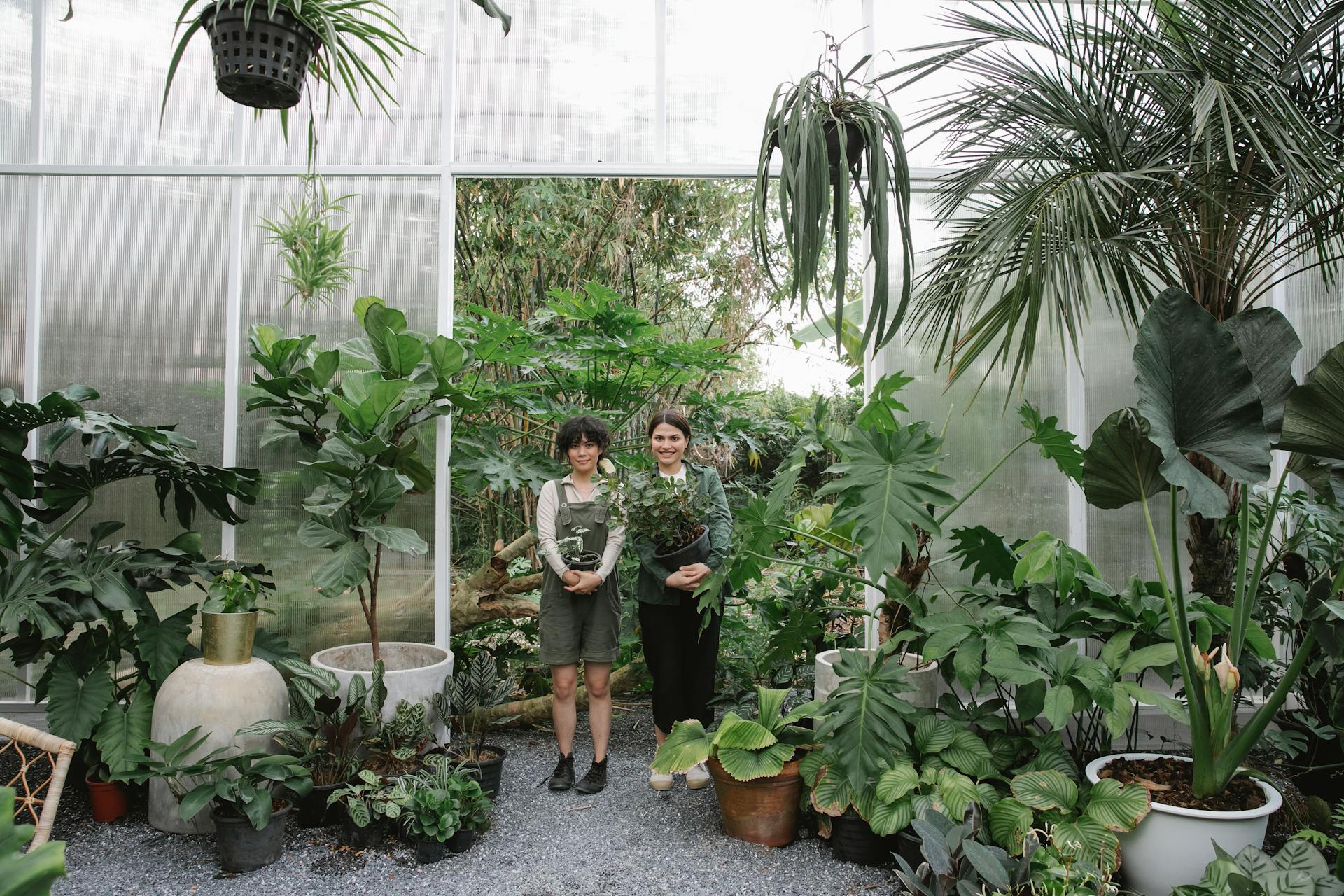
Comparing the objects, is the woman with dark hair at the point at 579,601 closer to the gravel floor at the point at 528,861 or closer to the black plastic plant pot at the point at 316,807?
the gravel floor at the point at 528,861

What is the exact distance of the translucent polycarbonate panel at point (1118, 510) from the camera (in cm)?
373

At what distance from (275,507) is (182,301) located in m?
0.95

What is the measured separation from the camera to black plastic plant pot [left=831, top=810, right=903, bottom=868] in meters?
2.62

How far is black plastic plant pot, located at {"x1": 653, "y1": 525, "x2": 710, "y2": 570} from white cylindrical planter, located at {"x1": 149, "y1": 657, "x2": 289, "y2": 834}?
1.32 m

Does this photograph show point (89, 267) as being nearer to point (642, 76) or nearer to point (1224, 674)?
point (642, 76)

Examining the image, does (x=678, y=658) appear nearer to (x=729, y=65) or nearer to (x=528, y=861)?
(x=528, y=861)

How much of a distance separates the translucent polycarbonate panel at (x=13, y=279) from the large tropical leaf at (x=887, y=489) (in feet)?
11.4

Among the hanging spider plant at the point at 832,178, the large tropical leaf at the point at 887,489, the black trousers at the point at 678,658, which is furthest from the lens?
the black trousers at the point at 678,658

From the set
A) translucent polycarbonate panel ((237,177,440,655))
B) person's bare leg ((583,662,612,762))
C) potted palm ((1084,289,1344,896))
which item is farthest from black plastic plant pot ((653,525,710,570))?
potted palm ((1084,289,1344,896))

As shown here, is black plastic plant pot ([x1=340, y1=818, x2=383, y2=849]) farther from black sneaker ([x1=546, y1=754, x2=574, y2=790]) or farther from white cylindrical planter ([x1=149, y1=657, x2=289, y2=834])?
black sneaker ([x1=546, y1=754, x2=574, y2=790])

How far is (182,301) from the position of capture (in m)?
3.73

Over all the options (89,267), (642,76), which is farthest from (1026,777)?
(89,267)

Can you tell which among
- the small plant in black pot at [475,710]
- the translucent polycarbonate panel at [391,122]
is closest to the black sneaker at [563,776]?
the small plant in black pot at [475,710]

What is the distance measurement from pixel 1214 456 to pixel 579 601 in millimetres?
1996
